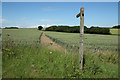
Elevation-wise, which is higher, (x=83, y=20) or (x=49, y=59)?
(x=83, y=20)

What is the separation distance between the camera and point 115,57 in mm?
5121

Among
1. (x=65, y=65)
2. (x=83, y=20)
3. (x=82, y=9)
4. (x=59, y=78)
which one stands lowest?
(x=59, y=78)

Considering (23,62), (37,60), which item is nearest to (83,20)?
(37,60)

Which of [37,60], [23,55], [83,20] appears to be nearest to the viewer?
[83,20]

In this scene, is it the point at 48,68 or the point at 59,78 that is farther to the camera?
the point at 48,68

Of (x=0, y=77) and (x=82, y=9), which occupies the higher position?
(x=82, y=9)

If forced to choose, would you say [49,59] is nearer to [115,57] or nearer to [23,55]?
[23,55]

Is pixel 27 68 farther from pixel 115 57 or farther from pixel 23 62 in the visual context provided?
pixel 115 57

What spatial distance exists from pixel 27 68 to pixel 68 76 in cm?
153

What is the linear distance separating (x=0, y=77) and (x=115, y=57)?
16.3 ft

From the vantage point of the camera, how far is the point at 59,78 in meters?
3.40

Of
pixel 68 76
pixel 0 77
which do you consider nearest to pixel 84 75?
pixel 68 76

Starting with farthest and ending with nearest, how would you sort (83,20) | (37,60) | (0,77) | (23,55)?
(23,55) → (37,60) → (83,20) → (0,77)

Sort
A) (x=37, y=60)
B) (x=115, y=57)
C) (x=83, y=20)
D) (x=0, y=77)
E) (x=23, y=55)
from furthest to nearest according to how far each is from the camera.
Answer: (x=115, y=57) < (x=23, y=55) < (x=37, y=60) < (x=83, y=20) < (x=0, y=77)
